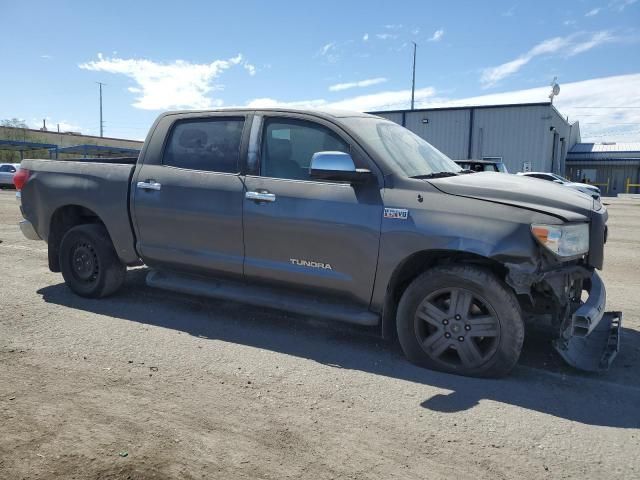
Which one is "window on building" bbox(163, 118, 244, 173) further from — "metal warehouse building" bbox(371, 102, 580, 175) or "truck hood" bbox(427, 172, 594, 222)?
"metal warehouse building" bbox(371, 102, 580, 175)

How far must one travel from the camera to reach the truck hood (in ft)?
11.0

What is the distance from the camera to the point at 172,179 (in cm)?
467

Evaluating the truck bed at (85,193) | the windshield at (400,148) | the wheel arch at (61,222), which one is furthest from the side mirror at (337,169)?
the wheel arch at (61,222)

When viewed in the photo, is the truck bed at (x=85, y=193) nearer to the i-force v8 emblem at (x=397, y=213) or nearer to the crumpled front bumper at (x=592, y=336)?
the i-force v8 emblem at (x=397, y=213)

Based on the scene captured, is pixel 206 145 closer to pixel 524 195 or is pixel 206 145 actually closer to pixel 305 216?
pixel 305 216

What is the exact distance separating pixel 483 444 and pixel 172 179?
341 centimetres

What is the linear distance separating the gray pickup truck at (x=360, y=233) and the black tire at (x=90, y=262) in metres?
0.04

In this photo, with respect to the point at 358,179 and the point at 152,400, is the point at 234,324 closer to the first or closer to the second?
the point at 152,400

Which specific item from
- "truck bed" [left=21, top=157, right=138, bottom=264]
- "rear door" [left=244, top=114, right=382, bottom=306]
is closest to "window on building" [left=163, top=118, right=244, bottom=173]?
"rear door" [left=244, top=114, right=382, bottom=306]

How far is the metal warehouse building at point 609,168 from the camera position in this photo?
1737 inches

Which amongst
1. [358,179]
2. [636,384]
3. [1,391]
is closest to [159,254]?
[1,391]

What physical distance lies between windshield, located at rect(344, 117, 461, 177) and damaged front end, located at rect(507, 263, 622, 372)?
1.19 m

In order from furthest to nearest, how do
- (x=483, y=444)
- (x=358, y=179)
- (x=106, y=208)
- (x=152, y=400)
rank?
(x=106, y=208) < (x=358, y=179) < (x=152, y=400) < (x=483, y=444)

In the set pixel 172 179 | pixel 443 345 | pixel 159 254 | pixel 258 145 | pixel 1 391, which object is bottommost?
pixel 1 391
